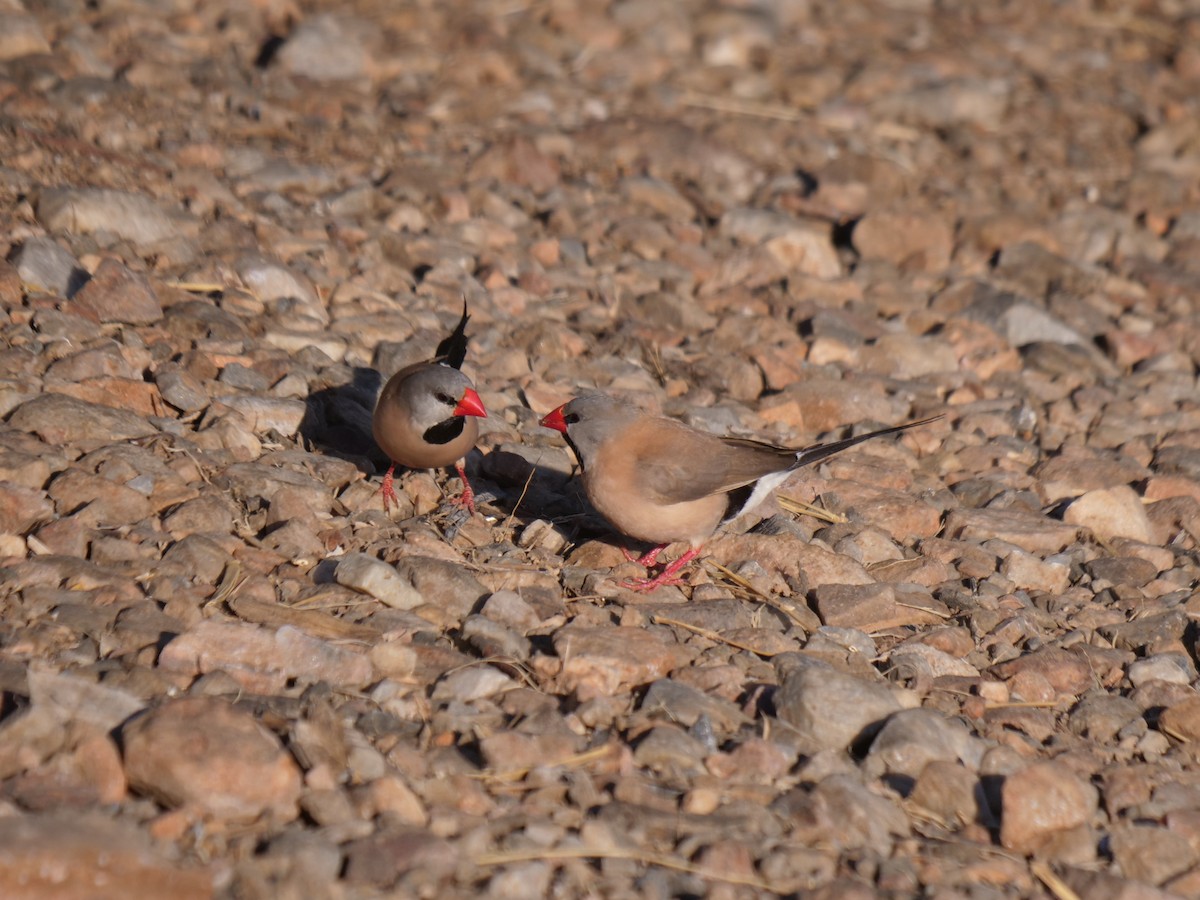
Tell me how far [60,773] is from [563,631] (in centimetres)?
170

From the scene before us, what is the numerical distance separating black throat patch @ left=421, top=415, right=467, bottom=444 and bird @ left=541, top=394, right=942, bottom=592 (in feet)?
1.30

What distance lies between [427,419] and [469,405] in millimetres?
193

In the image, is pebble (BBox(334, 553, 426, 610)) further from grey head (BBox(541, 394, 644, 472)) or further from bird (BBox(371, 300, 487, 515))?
grey head (BBox(541, 394, 644, 472))

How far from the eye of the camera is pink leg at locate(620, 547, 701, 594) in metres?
5.17

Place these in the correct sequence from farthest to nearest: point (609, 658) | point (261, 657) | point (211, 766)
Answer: point (609, 658)
point (261, 657)
point (211, 766)

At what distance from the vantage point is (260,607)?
4.51 metres

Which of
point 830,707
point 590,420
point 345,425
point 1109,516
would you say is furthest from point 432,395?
point 1109,516

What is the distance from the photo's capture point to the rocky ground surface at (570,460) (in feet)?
12.2

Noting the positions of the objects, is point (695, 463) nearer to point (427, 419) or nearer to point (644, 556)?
point (644, 556)

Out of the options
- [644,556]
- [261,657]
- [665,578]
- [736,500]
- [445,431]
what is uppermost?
[445,431]

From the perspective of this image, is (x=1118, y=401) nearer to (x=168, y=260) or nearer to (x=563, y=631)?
(x=563, y=631)

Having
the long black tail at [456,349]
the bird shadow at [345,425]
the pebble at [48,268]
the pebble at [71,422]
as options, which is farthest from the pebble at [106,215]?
the long black tail at [456,349]

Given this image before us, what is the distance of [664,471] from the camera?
5.38m

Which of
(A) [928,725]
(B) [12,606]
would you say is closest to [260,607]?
(B) [12,606]
